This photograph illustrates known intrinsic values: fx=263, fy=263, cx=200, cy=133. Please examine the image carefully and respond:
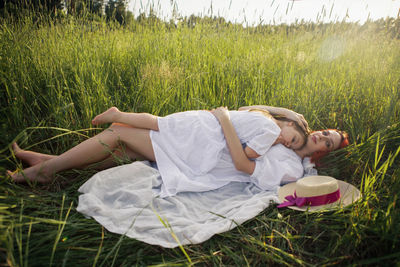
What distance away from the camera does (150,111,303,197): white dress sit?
2.17m

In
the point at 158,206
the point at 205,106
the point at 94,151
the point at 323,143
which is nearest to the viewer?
the point at 158,206

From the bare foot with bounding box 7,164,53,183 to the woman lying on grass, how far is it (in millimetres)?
61

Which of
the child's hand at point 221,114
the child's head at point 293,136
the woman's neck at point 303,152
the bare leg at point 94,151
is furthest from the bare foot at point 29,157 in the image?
the woman's neck at point 303,152

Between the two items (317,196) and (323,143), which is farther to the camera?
(323,143)

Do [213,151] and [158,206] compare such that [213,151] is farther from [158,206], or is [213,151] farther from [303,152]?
[303,152]

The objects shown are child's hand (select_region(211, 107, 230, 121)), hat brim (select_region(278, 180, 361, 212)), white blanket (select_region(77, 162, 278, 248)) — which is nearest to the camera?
white blanket (select_region(77, 162, 278, 248))

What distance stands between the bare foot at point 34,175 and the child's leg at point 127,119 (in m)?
0.52

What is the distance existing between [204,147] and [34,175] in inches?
52.0

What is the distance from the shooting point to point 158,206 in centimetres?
191

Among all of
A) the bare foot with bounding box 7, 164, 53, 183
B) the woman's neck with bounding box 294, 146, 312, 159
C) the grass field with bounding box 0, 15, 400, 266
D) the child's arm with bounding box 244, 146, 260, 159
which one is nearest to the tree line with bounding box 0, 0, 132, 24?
the grass field with bounding box 0, 15, 400, 266

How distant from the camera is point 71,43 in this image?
296cm

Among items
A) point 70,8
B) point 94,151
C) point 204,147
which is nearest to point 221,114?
point 204,147

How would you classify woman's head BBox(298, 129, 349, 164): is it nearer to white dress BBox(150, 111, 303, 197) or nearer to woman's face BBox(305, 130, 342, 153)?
woman's face BBox(305, 130, 342, 153)

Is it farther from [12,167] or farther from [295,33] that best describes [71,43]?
[295,33]
